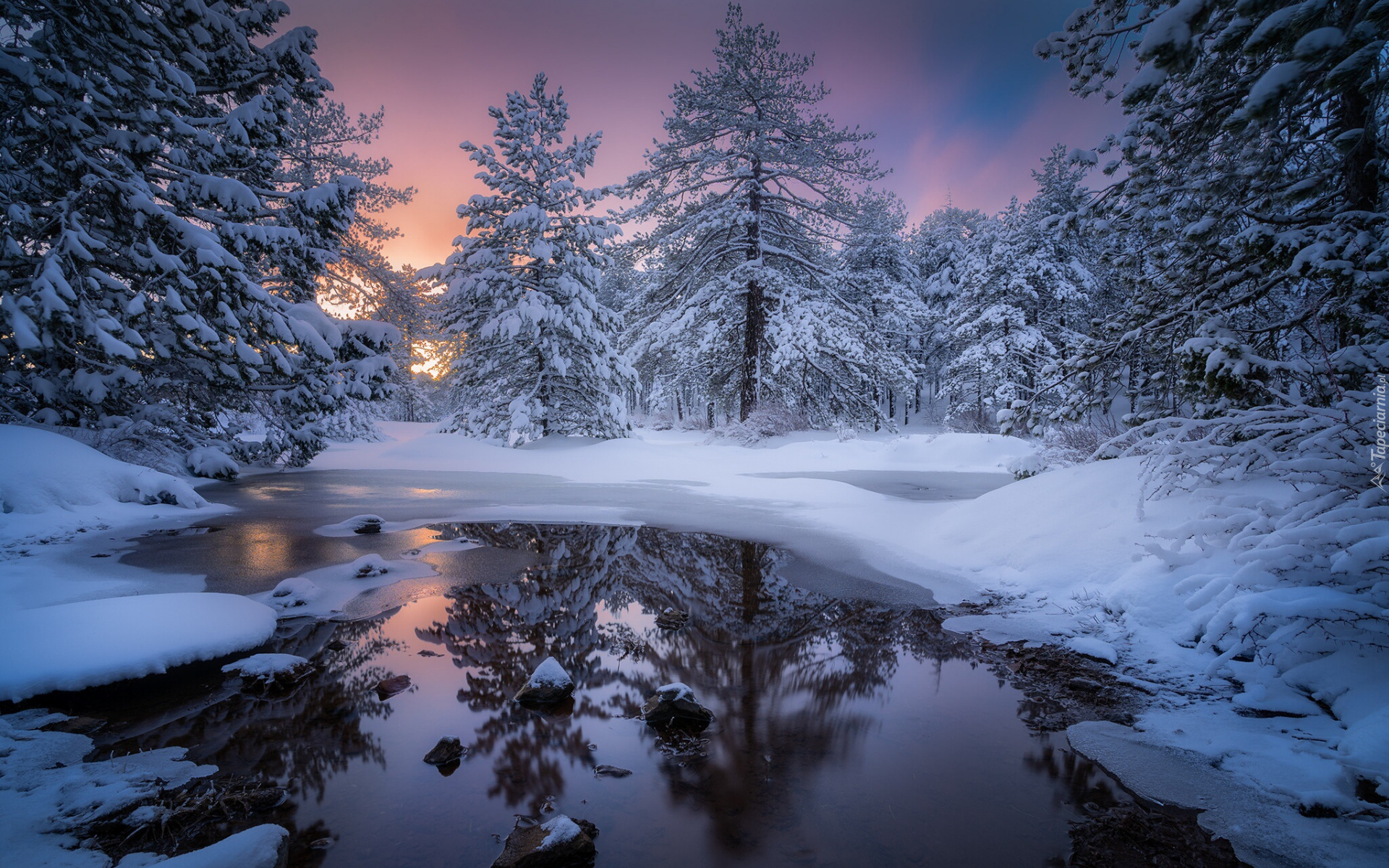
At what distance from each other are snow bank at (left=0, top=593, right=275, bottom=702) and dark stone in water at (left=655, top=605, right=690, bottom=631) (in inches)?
117

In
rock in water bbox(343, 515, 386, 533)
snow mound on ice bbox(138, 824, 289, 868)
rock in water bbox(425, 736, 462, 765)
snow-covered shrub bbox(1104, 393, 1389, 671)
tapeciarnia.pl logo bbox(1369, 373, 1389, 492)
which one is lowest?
rock in water bbox(425, 736, 462, 765)

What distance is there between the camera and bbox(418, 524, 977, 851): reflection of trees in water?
8.51 feet

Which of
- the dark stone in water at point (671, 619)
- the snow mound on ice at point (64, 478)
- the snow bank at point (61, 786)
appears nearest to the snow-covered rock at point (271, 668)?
the snow bank at point (61, 786)

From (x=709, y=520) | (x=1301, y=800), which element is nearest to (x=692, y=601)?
(x=709, y=520)

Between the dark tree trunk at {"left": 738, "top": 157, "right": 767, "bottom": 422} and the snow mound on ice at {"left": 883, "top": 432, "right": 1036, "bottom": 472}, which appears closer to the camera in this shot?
the snow mound on ice at {"left": 883, "top": 432, "right": 1036, "bottom": 472}

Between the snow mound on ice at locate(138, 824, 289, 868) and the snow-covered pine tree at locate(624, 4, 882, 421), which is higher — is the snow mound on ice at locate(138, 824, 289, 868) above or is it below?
below

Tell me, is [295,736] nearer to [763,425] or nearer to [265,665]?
[265,665]

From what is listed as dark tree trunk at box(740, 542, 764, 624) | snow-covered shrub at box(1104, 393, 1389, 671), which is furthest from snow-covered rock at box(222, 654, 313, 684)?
snow-covered shrub at box(1104, 393, 1389, 671)

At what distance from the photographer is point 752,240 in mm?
17562

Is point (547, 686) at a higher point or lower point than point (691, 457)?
lower

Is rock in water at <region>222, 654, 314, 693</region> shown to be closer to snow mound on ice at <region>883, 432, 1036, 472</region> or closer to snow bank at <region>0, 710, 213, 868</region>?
snow bank at <region>0, 710, 213, 868</region>

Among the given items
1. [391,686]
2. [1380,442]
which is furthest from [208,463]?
[1380,442]

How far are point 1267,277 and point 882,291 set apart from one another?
57.1 ft

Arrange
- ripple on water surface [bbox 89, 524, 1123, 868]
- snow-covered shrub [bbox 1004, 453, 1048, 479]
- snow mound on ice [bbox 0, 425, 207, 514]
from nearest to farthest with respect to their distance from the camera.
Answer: ripple on water surface [bbox 89, 524, 1123, 868]
snow mound on ice [bbox 0, 425, 207, 514]
snow-covered shrub [bbox 1004, 453, 1048, 479]
